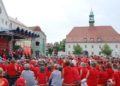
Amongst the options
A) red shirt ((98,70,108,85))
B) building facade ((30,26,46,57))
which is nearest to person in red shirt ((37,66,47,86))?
red shirt ((98,70,108,85))

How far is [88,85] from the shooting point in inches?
550

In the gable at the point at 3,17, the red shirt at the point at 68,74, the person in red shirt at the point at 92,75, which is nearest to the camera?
the red shirt at the point at 68,74

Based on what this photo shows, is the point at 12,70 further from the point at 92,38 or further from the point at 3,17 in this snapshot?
the point at 92,38

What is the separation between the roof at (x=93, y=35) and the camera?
124 m

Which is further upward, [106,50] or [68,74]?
[106,50]

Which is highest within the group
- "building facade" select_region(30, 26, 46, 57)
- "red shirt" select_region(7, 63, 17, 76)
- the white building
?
the white building

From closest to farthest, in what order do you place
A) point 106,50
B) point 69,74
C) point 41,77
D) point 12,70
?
point 69,74 < point 41,77 < point 12,70 < point 106,50

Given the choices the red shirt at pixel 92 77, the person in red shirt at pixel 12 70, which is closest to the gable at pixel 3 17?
the person in red shirt at pixel 12 70

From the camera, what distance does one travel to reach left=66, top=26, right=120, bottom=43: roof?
408 feet

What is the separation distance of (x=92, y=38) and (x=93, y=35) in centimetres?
157

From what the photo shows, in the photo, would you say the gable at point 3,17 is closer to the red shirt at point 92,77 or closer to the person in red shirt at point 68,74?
the red shirt at point 92,77

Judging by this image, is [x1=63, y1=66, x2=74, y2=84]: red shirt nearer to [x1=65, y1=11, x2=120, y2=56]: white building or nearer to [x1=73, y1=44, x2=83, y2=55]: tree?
[x1=73, y1=44, x2=83, y2=55]: tree

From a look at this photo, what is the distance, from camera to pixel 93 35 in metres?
127

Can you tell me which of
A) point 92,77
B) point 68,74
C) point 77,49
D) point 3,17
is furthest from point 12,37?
point 77,49
